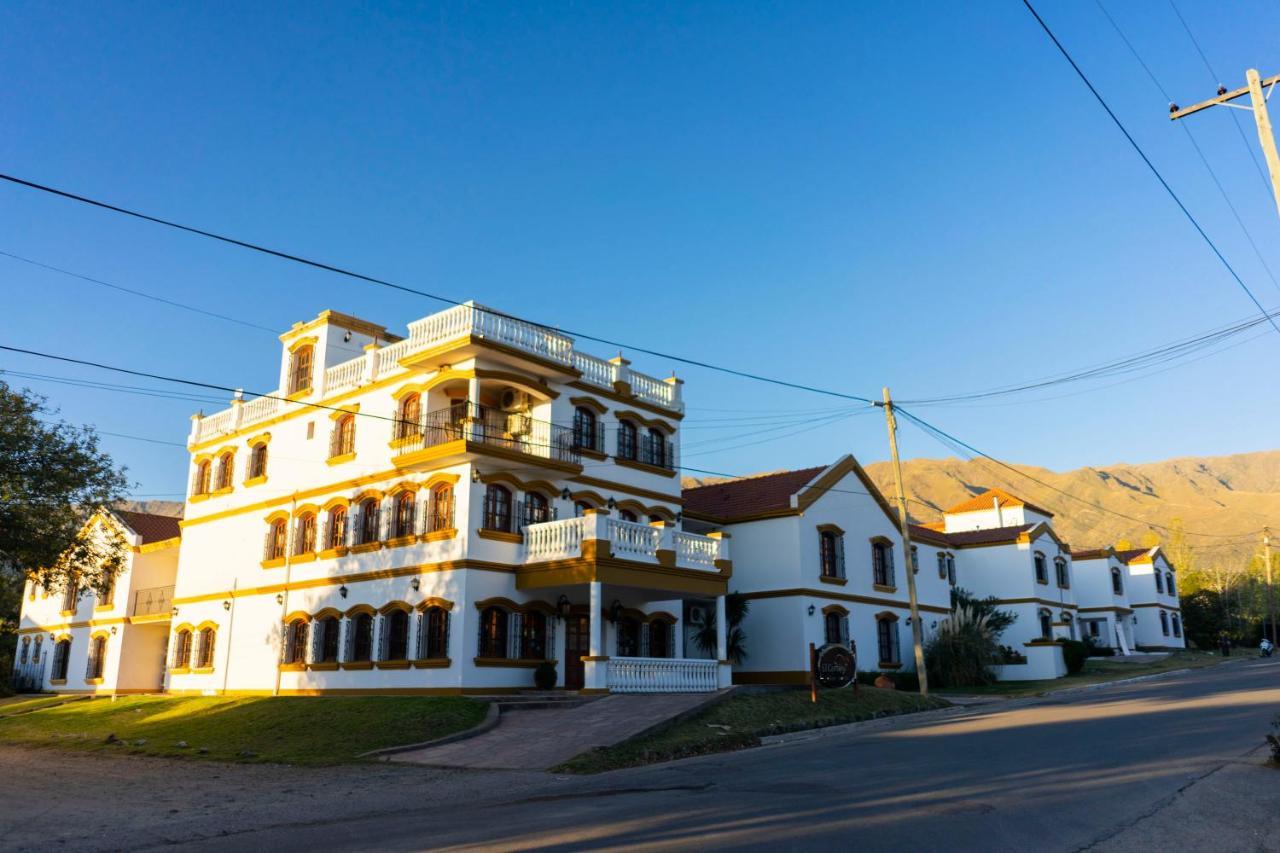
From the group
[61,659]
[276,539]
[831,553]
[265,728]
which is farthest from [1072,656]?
[61,659]

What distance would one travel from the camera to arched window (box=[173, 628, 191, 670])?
36312 mm

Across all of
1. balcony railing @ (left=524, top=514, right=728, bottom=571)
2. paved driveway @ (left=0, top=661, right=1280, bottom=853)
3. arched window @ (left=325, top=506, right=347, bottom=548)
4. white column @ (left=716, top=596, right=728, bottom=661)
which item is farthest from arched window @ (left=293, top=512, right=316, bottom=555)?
white column @ (left=716, top=596, right=728, bottom=661)

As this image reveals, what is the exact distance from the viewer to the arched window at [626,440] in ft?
105

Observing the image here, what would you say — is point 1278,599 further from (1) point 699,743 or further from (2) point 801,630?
(1) point 699,743

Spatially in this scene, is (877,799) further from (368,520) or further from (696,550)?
(368,520)

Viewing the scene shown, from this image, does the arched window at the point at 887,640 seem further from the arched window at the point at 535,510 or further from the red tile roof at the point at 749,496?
the arched window at the point at 535,510

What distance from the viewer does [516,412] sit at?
1171 inches

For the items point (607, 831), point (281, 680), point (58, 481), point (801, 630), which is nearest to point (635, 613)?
point (801, 630)

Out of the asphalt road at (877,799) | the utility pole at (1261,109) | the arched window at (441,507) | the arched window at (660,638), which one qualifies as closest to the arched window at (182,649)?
the arched window at (441,507)

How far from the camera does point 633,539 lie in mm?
27016

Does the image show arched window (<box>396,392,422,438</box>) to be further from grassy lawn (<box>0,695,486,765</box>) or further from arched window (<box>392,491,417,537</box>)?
grassy lawn (<box>0,695,486,765</box>)

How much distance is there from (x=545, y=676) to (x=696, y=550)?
5.75 metres

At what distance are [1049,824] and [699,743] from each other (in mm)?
9861

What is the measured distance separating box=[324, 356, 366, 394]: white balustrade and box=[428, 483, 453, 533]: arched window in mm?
5811
